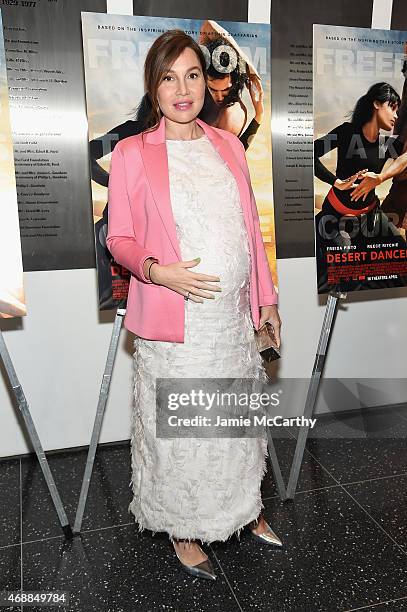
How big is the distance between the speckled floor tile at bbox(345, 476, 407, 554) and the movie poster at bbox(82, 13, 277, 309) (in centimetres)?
99

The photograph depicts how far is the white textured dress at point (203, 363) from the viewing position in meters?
1.68

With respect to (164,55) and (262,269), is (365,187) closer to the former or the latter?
(262,269)

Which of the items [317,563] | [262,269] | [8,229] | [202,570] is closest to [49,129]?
[8,229]

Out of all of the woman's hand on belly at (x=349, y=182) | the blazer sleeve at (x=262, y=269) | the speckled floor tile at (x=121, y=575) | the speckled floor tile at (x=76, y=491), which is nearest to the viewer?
the speckled floor tile at (x=121, y=575)

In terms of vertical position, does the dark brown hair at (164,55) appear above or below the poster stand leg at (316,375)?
above

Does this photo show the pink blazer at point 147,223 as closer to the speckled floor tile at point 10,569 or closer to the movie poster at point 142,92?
the movie poster at point 142,92

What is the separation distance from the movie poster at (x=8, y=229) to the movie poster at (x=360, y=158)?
3.76 feet

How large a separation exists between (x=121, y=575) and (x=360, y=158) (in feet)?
5.97

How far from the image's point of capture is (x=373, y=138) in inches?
89.9

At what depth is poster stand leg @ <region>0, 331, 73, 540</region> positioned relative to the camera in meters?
1.91

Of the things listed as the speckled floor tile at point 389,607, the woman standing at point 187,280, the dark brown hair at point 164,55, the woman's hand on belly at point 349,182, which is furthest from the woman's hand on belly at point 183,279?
the speckled floor tile at point 389,607

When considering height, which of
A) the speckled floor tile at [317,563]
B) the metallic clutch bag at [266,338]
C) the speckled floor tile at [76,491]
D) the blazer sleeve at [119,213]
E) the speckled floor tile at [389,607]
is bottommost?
the speckled floor tile at [76,491]

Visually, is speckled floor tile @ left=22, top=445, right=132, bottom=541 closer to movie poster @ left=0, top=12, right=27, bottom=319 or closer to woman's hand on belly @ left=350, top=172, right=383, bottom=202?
movie poster @ left=0, top=12, right=27, bottom=319

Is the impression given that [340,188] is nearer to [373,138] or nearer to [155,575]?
[373,138]
